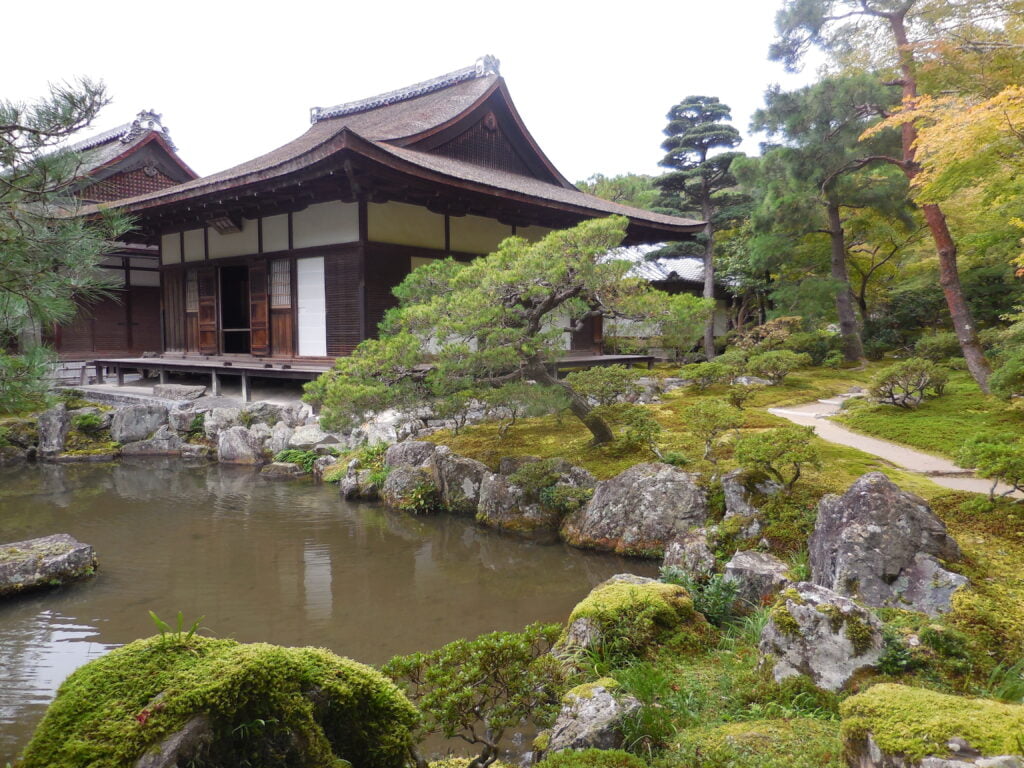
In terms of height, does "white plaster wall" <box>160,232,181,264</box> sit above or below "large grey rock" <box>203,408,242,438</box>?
above

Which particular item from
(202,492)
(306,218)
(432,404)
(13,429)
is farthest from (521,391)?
(13,429)

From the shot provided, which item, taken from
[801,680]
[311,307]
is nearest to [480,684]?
[801,680]

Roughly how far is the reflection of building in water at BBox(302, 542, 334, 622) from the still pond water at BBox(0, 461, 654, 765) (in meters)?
0.02

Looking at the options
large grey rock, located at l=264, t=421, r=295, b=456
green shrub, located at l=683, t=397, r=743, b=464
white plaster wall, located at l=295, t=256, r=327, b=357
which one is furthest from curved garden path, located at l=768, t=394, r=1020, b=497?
large grey rock, located at l=264, t=421, r=295, b=456

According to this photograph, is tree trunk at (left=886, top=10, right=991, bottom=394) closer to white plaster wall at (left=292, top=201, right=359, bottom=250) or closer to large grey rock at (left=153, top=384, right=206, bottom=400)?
white plaster wall at (left=292, top=201, right=359, bottom=250)

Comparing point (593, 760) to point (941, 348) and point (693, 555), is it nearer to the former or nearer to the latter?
point (693, 555)

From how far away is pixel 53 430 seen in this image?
1255 cm

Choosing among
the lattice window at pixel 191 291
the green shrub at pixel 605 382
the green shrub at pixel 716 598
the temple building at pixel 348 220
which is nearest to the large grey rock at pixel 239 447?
the temple building at pixel 348 220

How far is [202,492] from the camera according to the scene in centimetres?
970

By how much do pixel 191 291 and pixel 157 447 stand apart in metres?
4.70

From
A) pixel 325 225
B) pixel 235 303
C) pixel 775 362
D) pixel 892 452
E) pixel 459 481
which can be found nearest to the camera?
pixel 892 452

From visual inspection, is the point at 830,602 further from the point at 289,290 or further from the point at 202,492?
the point at 289,290

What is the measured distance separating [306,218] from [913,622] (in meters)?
12.1

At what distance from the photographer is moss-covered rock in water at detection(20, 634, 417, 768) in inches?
69.2
